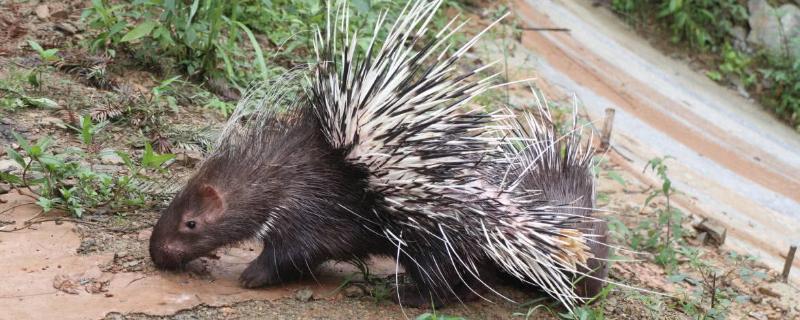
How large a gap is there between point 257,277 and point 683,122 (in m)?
6.32

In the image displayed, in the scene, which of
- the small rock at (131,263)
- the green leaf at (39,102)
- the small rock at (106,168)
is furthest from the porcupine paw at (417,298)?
the green leaf at (39,102)

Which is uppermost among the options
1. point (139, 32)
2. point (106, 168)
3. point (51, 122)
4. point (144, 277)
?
point (139, 32)

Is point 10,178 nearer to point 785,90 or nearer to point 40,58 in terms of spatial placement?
point 40,58

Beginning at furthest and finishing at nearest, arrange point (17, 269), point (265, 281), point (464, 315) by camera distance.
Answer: point (464, 315) < point (265, 281) < point (17, 269)

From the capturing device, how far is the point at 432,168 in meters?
3.15

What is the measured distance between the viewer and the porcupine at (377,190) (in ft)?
→ 10.4

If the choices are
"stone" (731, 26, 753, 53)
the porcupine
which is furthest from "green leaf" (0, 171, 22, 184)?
"stone" (731, 26, 753, 53)

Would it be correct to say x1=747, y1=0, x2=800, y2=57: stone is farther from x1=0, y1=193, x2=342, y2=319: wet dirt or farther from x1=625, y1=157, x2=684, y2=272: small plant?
x1=0, y1=193, x2=342, y2=319: wet dirt

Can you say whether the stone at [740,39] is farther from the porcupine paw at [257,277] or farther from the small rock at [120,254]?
the small rock at [120,254]

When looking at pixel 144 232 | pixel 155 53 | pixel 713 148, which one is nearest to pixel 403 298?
pixel 144 232

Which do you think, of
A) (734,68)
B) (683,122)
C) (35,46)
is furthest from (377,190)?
(734,68)

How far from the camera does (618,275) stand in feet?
14.5

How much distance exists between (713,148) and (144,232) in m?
6.23

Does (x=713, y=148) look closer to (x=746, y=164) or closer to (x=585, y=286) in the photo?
(x=746, y=164)
